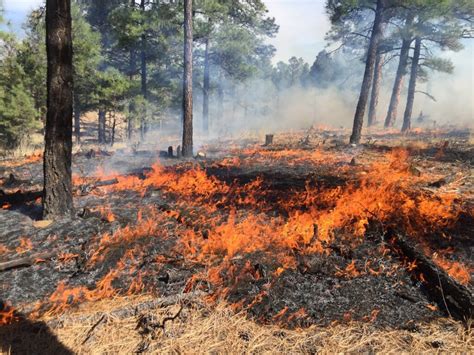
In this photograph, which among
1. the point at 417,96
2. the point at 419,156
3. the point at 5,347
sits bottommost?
the point at 5,347

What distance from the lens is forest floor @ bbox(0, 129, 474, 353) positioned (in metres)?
3.80

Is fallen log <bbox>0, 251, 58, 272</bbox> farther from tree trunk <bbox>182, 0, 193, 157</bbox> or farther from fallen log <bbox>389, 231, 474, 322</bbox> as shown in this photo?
tree trunk <bbox>182, 0, 193, 157</bbox>

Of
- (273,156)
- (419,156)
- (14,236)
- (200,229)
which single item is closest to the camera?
(14,236)

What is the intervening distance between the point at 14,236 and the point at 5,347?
2.85m

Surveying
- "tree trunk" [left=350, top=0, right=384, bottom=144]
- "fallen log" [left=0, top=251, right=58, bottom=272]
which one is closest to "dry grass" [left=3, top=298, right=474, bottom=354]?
"fallen log" [left=0, top=251, right=58, bottom=272]

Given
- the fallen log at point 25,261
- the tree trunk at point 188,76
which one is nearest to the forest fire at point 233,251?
the fallen log at point 25,261

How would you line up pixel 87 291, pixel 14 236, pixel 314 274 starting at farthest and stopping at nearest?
1. pixel 14 236
2. pixel 314 274
3. pixel 87 291

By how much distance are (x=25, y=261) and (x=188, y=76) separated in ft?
33.6

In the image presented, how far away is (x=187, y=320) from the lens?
4.05 m

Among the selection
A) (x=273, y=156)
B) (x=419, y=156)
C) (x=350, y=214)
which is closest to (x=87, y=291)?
(x=350, y=214)

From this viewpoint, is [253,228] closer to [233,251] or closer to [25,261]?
[233,251]

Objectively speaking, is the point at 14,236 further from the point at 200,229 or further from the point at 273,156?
the point at 273,156

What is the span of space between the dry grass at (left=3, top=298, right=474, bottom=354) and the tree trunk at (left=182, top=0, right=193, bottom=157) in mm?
10409

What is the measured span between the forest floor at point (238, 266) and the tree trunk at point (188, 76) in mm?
5502
